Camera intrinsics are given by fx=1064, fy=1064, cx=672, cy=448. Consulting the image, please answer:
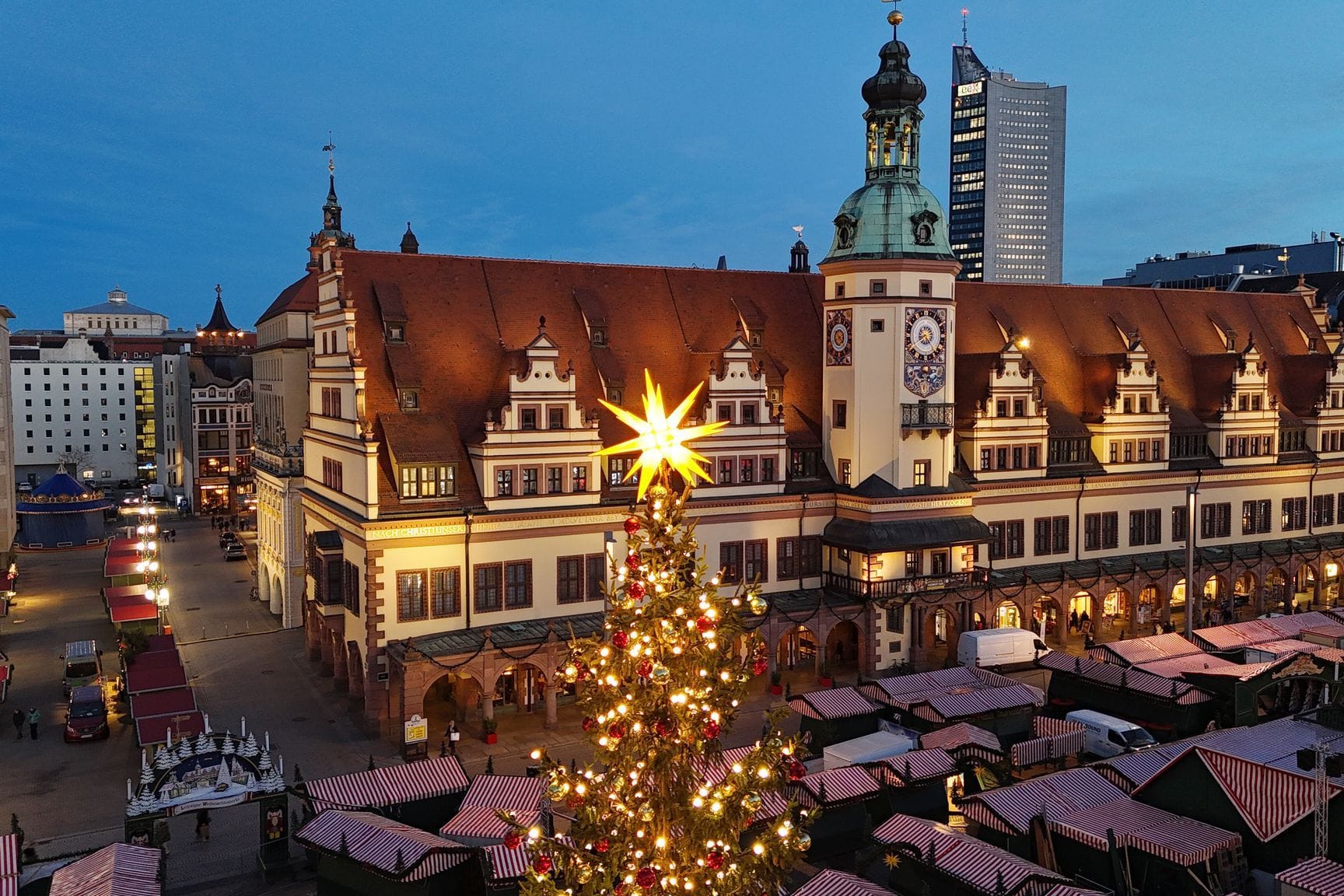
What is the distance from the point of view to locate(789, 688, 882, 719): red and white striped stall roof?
37781 millimetres

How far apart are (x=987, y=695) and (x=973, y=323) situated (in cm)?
2568

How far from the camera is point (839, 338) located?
5103cm

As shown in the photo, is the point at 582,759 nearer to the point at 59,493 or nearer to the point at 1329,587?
the point at 1329,587

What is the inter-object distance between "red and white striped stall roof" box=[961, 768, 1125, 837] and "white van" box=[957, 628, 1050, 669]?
55.0ft

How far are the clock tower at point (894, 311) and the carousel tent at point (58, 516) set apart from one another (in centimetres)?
6884

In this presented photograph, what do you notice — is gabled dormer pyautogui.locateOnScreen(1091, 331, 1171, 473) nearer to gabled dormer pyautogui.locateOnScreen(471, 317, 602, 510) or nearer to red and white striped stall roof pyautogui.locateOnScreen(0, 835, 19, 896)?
gabled dormer pyautogui.locateOnScreen(471, 317, 602, 510)

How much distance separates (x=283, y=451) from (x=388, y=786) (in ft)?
120

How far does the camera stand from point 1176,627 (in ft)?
189

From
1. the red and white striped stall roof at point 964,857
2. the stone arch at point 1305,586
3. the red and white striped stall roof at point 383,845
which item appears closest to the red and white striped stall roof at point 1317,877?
the red and white striped stall roof at point 964,857

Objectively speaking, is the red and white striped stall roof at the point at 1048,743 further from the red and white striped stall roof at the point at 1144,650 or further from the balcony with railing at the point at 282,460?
the balcony with railing at the point at 282,460

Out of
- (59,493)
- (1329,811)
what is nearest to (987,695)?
(1329,811)

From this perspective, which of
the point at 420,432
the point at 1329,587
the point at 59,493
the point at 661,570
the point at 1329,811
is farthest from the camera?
the point at 59,493

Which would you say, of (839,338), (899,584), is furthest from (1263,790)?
(839,338)

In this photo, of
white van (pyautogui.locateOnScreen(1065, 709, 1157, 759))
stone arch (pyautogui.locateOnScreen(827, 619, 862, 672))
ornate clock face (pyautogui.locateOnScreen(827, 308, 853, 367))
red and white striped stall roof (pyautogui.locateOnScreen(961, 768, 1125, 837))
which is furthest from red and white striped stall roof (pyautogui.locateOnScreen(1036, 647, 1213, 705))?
ornate clock face (pyautogui.locateOnScreen(827, 308, 853, 367))
